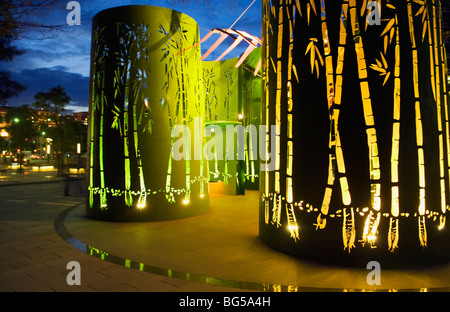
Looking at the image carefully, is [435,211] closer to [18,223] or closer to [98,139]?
[98,139]

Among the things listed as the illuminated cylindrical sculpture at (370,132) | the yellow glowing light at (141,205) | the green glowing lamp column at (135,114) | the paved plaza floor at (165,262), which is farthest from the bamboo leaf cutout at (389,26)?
the yellow glowing light at (141,205)

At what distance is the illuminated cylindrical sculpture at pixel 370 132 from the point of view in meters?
3.93

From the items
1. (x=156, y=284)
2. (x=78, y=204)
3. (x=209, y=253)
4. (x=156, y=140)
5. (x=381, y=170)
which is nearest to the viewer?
(x=156, y=284)

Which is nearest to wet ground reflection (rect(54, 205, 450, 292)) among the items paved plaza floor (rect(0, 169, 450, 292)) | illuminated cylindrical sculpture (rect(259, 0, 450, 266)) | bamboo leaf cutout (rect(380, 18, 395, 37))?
paved plaza floor (rect(0, 169, 450, 292))

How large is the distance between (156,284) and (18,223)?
4978 mm

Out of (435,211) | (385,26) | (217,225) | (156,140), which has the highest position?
(385,26)

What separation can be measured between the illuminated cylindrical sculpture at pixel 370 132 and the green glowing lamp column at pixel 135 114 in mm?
3640

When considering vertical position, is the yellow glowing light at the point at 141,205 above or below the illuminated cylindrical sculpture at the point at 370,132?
below

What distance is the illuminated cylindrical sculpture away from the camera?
155 inches

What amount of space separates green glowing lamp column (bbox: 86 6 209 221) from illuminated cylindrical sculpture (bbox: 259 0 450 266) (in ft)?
11.9

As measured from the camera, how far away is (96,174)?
7.14 meters

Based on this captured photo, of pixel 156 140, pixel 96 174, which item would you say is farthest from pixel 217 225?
pixel 96 174

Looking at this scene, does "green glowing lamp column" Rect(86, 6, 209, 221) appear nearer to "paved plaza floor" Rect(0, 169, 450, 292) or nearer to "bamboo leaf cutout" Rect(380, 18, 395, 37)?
"paved plaza floor" Rect(0, 169, 450, 292)

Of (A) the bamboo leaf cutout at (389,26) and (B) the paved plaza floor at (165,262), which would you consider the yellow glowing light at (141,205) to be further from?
(A) the bamboo leaf cutout at (389,26)
